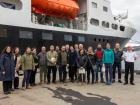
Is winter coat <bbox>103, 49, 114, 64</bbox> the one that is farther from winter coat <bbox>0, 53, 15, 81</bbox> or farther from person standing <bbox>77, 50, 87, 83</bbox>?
winter coat <bbox>0, 53, 15, 81</bbox>

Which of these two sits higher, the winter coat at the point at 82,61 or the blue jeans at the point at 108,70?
the winter coat at the point at 82,61

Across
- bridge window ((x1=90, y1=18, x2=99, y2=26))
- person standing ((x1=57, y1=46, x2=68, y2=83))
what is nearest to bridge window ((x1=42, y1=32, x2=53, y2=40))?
bridge window ((x1=90, y1=18, x2=99, y2=26))

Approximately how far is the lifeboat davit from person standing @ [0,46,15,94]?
8.92 m

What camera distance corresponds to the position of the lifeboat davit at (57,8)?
698 inches

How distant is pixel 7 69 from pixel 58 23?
1155 cm

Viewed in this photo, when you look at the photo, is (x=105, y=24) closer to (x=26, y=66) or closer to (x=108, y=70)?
(x=108, y=70)

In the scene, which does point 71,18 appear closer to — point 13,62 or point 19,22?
point 19,22

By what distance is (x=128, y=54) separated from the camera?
1104 centimetres

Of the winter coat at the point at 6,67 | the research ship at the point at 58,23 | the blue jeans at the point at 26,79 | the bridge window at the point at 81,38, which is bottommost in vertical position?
the blue jeans at the point at 26,79

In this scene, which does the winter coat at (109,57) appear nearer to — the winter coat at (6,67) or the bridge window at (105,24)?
the winter coat at (6,67)

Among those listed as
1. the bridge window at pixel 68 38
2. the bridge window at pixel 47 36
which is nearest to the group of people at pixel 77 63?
the bridge window at pixel 47 36

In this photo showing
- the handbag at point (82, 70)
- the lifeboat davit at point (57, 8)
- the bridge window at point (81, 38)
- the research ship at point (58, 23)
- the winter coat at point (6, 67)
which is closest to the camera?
the winter coat at point (6, 67)

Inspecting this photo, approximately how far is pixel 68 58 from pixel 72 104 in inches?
155

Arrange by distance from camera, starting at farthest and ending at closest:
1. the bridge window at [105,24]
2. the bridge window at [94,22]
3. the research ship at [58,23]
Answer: the bridge window at [105,24] < the bridge window at [94,22] < the research ship at [58,23]
